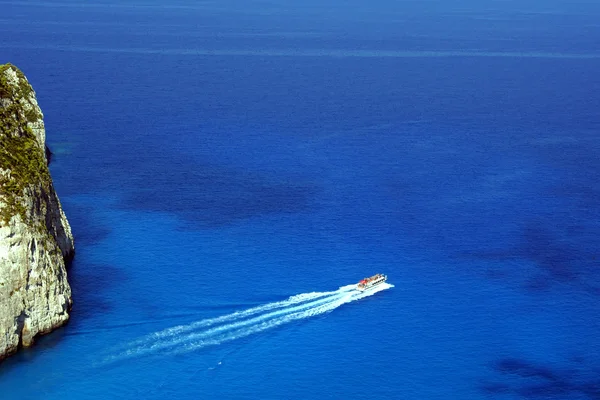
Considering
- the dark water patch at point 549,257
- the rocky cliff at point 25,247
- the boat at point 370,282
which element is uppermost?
the dark water patch at point 549,257

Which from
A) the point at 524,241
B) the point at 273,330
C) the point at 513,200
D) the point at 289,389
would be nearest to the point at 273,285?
the point at 273,330

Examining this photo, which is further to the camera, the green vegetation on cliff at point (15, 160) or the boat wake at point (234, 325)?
the boat wake at point (234, 325)

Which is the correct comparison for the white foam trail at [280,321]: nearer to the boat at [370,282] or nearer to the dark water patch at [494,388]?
the boat at [370,282]

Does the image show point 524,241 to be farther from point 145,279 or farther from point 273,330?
point 145,279

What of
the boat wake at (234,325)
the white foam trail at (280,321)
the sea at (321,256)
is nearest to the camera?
the sea at (321,256)

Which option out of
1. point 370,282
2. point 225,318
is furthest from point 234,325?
point 370,282

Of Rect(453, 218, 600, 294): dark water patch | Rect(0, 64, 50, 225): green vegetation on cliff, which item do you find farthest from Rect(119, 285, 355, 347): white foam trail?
Rect(453, 218, 600, 294): dark water patch

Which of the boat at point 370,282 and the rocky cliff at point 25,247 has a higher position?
the boat at point 370,282

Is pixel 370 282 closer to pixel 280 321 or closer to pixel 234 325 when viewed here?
pixel 280 321

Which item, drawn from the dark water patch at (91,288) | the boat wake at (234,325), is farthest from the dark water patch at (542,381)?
the dark water patch at (91,288)
